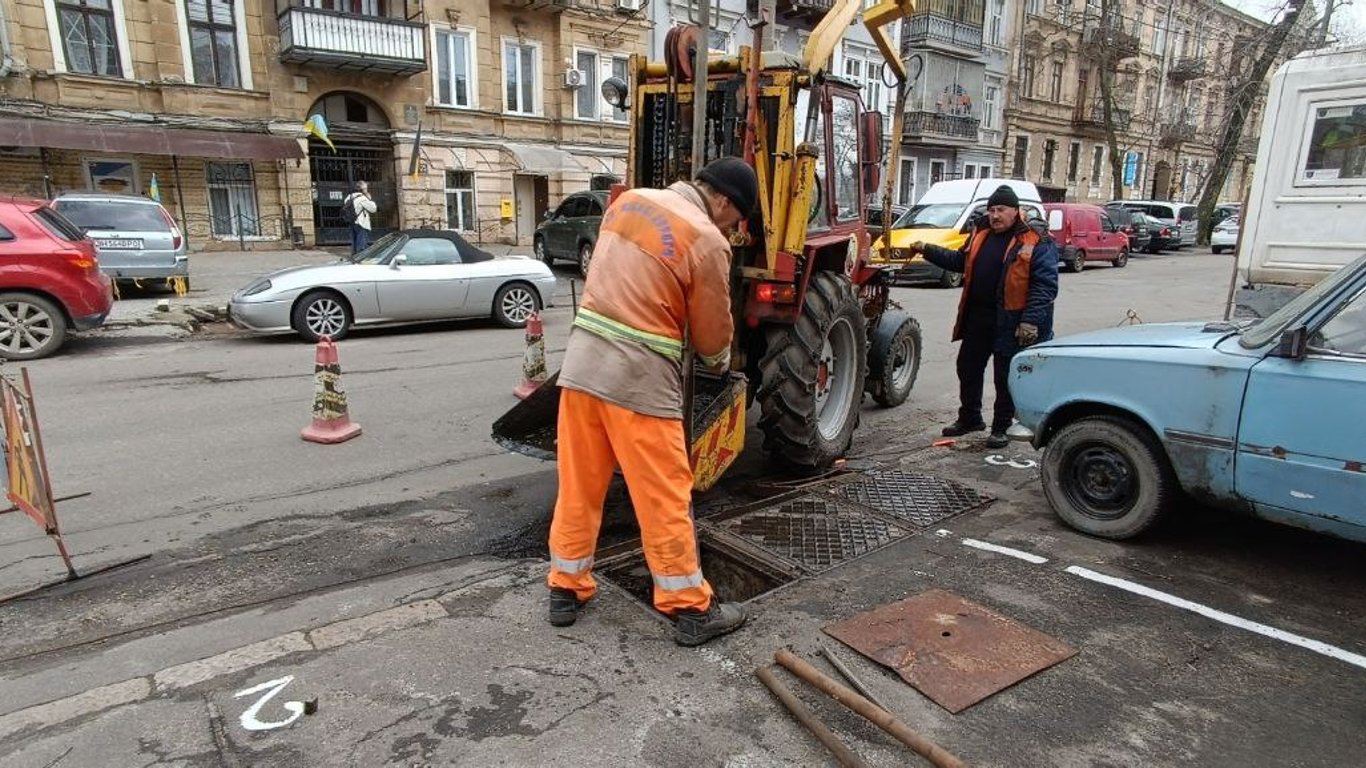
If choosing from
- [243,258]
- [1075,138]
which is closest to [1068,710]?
[243,258]

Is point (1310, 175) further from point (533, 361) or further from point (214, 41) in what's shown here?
point (214, 41)

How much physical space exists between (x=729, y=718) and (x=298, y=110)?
20.9 metres

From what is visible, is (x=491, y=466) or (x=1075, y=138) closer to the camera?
(x=491, y=466)

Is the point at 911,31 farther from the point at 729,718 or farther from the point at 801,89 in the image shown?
the point at 729,718

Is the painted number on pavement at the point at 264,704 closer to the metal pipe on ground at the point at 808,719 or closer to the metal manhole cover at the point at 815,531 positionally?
the metal pipe on ground at the point at 808,719

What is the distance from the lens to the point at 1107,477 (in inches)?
173

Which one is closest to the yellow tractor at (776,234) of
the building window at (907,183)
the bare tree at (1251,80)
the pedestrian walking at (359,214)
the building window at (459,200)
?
the pedestrian walking at (359,214)

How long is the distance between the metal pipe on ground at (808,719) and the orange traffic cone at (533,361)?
480 centimetres

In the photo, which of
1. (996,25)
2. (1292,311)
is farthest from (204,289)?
(996,25)

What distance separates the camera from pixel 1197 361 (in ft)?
13.0

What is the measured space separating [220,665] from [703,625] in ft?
6.21

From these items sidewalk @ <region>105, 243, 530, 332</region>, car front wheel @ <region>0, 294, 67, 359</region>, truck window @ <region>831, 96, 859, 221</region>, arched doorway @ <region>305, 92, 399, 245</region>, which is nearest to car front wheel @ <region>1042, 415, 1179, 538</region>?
truck window @ <region>831, 96, 859, 221</region>

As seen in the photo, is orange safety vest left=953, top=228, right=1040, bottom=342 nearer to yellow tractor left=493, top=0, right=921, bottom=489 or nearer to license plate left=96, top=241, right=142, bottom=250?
yellow tractor left=493, top=0, right=921, bottom=489

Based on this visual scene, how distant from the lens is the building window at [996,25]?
117 feet
